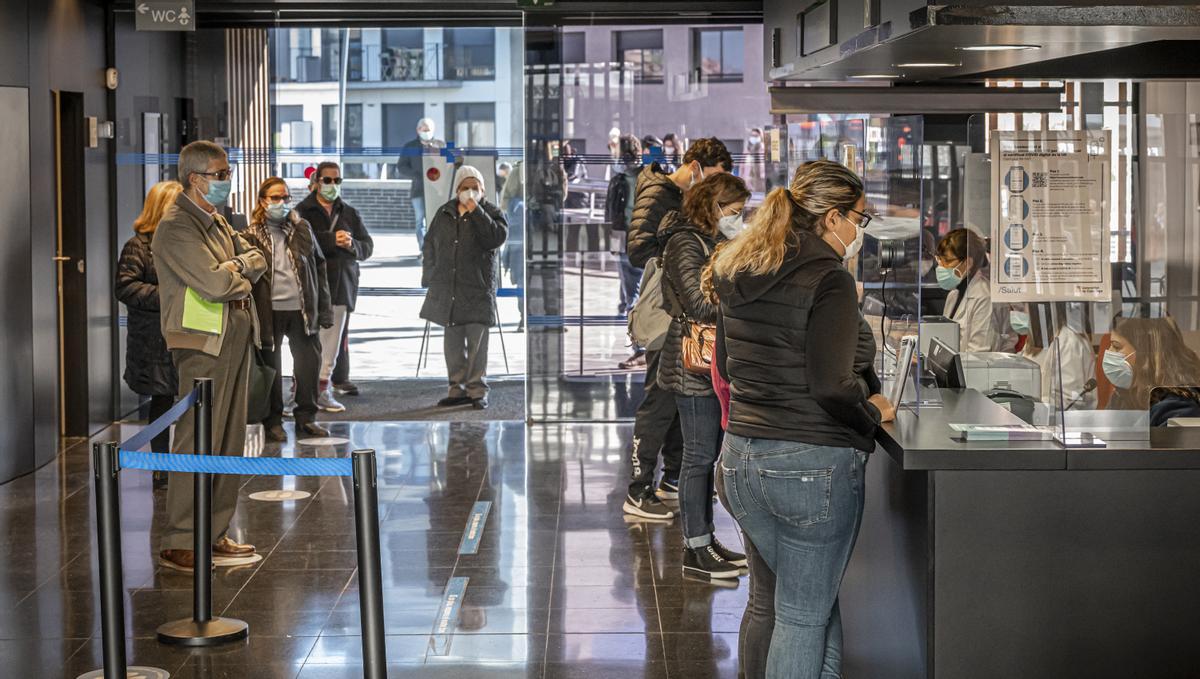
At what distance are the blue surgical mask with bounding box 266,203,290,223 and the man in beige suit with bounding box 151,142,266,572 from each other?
104 inches

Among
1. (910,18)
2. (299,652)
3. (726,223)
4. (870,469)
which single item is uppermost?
(910,18)

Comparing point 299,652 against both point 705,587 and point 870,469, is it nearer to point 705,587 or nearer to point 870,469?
point 705,587

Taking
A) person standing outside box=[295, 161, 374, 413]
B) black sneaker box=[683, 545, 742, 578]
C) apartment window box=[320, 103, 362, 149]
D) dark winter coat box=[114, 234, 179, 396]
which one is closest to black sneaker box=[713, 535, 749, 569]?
black sneaker box=[683, 545, 742, 578]

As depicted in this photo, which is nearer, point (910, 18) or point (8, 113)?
point (910, 18)

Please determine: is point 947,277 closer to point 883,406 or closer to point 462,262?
point 883,406

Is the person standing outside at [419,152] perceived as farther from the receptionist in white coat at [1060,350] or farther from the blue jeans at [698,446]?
the receptionist in white coat at [1060,350]

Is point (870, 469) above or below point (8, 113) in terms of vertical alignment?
below

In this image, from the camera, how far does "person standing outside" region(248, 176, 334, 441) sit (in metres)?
8.58

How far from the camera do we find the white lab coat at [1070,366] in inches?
145

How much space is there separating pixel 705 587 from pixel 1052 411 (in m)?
2.31

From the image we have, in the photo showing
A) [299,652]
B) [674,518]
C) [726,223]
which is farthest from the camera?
[674,518]

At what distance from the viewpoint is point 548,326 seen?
9.70m

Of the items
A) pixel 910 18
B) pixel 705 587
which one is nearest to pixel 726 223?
pixel 705 587

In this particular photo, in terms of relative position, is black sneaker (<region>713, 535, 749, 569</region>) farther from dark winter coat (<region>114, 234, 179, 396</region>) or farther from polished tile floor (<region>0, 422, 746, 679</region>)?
dark winter coat (<region>114, 234, 179, 396</region>)
